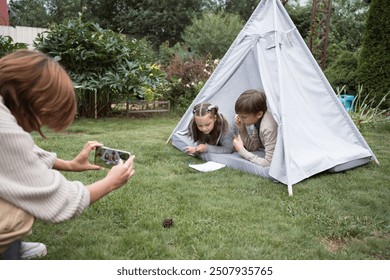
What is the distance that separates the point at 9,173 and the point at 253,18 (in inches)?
132

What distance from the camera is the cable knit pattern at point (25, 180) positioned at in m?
1.46

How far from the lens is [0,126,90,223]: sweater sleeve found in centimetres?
147

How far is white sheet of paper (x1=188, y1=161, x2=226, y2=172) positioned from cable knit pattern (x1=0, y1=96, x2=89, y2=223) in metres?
2.26

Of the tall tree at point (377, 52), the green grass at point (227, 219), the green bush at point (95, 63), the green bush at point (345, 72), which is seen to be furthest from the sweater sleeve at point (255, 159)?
the green bush at point (345, 72)

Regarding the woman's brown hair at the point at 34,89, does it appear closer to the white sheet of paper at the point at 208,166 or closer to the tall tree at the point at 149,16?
the white sheet of paper at the point at 208,166

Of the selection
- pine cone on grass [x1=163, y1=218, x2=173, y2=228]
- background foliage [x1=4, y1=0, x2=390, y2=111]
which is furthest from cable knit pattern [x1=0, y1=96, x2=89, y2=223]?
background foliage [x1=4, y1=0, x2=390, y2=111]

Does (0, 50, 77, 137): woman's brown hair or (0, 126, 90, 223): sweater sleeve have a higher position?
(0, 50, 77, 137): woman's brown hair

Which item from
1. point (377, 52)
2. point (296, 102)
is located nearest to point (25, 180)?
point (296, 102)

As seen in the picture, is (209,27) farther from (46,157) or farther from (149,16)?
(46,157)

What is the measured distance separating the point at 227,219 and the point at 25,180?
1465mm

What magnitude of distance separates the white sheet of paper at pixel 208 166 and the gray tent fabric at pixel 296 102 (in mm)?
117

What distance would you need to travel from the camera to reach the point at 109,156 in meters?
2.16

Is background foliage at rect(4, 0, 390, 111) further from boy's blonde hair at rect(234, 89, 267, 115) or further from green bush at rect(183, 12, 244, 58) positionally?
boy's blonde hair at rect(234, 89, 267, 115)

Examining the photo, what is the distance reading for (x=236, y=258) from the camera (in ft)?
6.92
